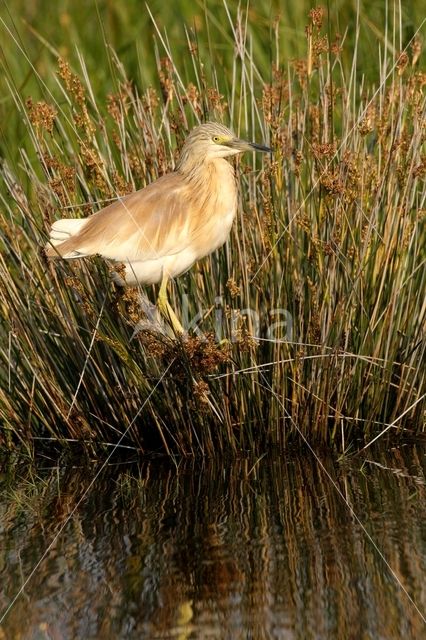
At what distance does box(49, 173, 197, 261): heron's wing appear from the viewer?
442 centimetres

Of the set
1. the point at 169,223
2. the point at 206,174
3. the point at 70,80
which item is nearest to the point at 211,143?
the point at 206,174

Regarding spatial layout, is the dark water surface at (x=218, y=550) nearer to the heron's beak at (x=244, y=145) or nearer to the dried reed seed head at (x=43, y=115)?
the heron's beak at (x=244, y=145)

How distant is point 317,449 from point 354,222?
87 cm

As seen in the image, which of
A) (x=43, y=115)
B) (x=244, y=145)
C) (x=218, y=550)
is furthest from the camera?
(x=244, y=145)

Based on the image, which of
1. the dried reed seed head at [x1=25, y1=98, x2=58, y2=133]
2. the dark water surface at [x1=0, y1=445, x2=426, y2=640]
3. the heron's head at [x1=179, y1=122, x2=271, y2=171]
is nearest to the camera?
the dark water surface at [x1=0, y1=445, x2=426, y2=640]

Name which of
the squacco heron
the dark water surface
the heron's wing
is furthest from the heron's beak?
the dark water surface

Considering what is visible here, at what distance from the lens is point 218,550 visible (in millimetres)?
3715

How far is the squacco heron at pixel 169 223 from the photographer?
14.5 ft

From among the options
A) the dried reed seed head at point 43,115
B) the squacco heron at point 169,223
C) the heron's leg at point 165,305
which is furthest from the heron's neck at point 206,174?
the dried reed seed head at point 43,115

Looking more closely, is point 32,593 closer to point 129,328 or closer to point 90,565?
point 90,565

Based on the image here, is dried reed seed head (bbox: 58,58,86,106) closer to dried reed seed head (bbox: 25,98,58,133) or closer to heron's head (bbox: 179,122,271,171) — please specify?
dried reed seed head (bbox: 25,98,58,133)

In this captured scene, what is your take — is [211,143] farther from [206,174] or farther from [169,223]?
[169,223]

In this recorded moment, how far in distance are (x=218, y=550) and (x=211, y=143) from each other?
161cm

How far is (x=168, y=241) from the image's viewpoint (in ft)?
14.8
